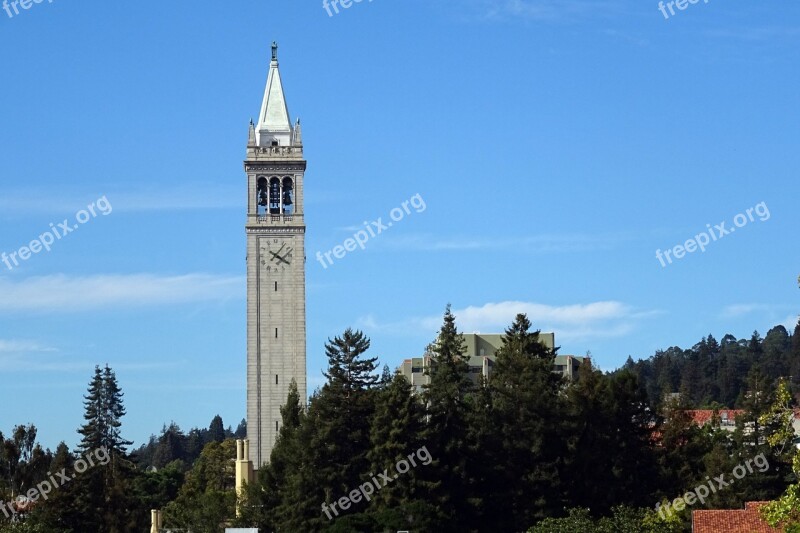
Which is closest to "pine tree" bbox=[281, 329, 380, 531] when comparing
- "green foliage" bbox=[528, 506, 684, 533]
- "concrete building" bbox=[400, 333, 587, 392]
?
"green foliage" bbox=[528, 506, 684, 533]

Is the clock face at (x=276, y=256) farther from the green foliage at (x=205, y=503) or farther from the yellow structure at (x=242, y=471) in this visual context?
the green foliage at (x=205, y=503)

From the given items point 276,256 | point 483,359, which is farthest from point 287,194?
point 483,359

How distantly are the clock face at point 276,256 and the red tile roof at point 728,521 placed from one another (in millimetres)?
48180

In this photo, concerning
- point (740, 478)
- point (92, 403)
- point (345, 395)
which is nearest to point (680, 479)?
point (740, 478)

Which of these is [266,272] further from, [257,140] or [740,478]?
[740,478]

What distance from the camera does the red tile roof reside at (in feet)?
174

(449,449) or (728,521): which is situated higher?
(449,449)

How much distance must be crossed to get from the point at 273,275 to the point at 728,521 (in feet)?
163

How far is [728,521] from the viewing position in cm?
5384

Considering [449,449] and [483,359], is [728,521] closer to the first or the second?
[449,449]

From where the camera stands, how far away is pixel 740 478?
6900 cm

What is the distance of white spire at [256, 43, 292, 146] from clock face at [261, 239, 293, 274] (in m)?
6.97

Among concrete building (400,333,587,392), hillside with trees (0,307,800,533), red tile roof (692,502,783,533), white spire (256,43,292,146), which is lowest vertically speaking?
red tile roof (692,502,783,533)

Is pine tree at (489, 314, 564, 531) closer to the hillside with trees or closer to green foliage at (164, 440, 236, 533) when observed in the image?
the hillside with trees
